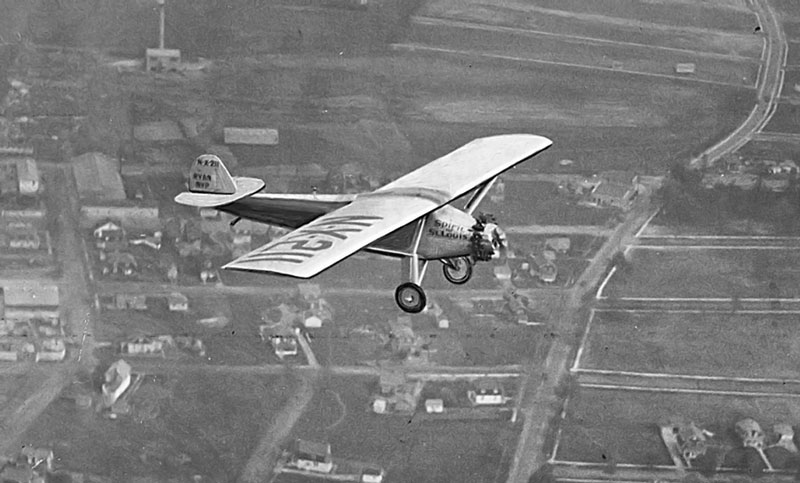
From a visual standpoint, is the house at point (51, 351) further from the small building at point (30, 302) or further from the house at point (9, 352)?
the small building at point (30, 302)

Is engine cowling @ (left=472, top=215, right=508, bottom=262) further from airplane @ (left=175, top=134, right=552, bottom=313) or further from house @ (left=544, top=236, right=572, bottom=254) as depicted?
house @ (left=544, top=236, right=572, bottom=254)

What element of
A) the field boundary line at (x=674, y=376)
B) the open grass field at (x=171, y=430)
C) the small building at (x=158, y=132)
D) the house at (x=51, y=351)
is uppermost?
the small building at (x=158, y=132)

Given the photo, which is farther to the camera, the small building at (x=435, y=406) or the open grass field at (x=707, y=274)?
the open grass field at (x=707, y=274)

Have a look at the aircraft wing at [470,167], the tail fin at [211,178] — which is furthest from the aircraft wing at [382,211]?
the tail fin at [211,178]

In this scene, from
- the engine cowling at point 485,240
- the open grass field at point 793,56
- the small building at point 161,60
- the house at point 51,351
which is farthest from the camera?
the open grass field at point 793,56

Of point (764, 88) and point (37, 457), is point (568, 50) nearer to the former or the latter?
point (764, 88)

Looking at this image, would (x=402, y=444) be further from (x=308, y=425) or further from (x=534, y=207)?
(x=534, y=207)
